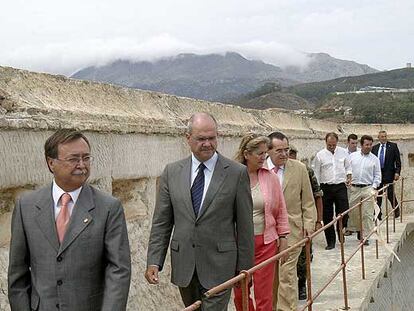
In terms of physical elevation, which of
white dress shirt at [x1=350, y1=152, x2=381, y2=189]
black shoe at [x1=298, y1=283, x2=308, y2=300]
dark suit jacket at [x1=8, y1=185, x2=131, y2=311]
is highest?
dark suit jacket at [x1=8, y1=185, x2=131, y2=311]

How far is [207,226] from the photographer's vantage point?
11.6 feet

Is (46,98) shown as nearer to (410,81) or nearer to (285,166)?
(285,166)

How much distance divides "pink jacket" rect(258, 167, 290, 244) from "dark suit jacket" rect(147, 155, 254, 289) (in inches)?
26.1

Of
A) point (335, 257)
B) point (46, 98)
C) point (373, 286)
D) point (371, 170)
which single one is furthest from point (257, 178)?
point (371, 170)

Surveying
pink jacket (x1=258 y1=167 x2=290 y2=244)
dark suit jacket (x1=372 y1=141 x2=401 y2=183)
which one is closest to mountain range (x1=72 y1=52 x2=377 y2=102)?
dark suit jacket (x1=372 y1=141 x2=401 y2=183)

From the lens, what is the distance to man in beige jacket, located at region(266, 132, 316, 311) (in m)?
5.02

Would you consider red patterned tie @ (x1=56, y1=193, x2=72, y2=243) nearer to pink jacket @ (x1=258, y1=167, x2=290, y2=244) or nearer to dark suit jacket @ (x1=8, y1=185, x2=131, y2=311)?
dark suit jacket @ (x1=8, y1=185, x2=131, y2=311)

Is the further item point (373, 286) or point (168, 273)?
point (373, 286)

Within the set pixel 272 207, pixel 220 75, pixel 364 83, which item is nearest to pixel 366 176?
pixel 272 207

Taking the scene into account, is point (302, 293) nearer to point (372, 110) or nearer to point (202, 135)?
point (202, 135)

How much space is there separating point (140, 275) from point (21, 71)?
1.57m

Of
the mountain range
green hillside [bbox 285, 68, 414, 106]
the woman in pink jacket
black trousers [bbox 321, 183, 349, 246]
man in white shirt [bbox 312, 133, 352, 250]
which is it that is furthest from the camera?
the mountain range

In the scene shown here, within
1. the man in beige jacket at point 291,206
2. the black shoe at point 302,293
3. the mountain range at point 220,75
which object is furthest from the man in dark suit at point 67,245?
the mountain range at point 220,75

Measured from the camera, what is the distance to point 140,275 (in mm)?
4344
